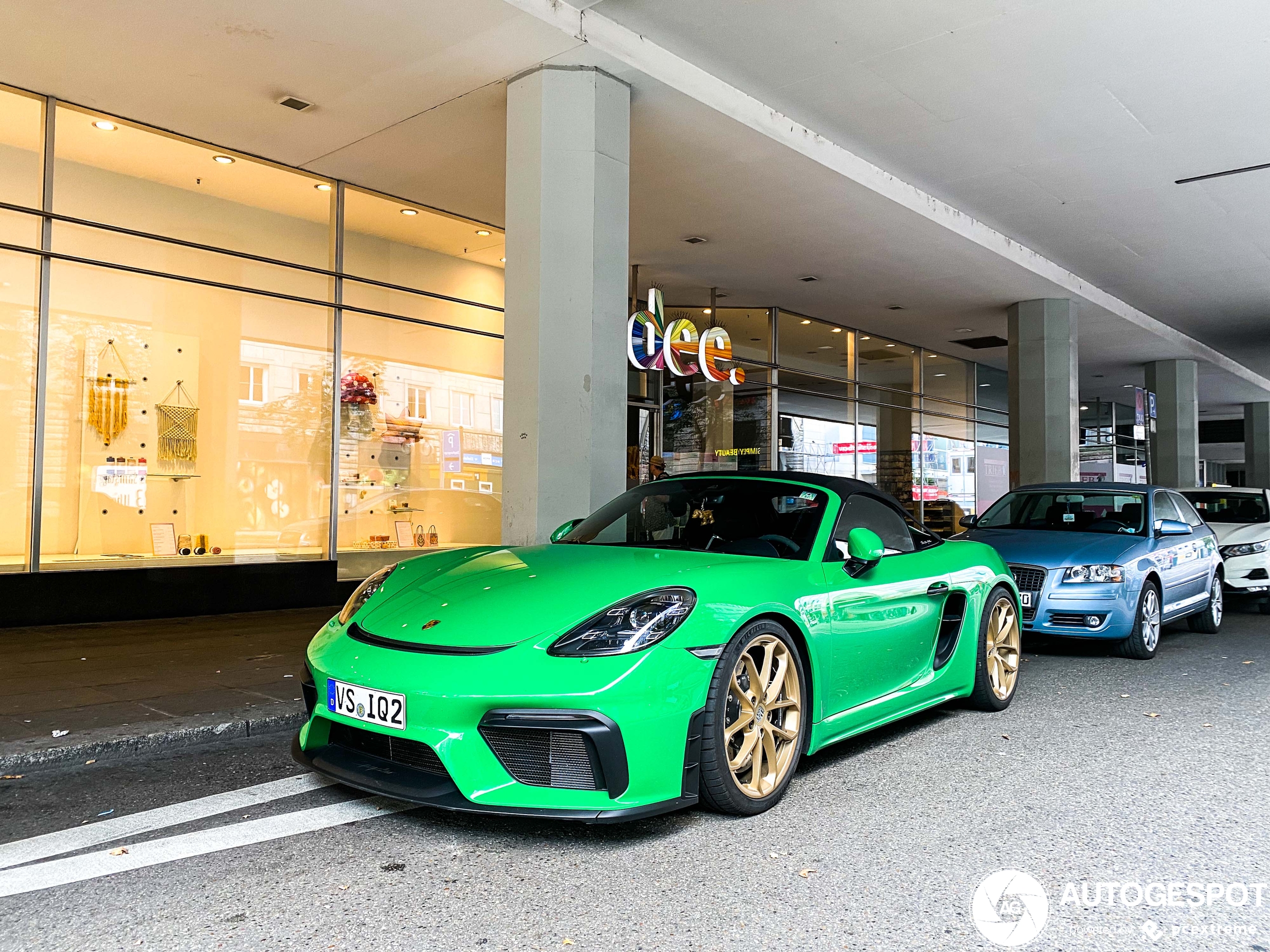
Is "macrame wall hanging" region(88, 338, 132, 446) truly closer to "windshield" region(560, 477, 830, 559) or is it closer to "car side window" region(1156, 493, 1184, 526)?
"windshield" region(560, 477, 830, 559)

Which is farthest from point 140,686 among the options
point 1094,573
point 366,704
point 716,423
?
point 716,423

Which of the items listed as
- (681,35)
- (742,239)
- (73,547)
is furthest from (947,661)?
(742,239)

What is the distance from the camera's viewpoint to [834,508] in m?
4.61

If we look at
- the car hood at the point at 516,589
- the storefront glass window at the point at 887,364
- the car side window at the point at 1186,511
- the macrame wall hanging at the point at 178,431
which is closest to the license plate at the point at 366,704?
the car hood at the point at 516,589

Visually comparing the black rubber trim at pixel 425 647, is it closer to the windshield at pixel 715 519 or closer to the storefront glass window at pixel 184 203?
the windshield at pixel 715 519

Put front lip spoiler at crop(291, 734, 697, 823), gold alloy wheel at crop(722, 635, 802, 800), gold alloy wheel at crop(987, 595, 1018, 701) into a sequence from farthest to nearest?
gold alloy wheel at crop(987, 595, 1018, 701)
gold alloy wheel at crop(722, 635, 802, 800)
front lip spoiler at crop(291, 734, 697, 823)

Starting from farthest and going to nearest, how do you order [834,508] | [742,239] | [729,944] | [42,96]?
[742,239] → [42,96] → [834,508] → [729,944]

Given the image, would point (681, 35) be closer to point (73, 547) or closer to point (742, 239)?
point (742, 239)

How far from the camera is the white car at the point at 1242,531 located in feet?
36.5

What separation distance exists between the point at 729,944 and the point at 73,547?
346 inches

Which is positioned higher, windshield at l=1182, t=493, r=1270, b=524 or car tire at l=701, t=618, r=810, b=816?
windshield at l=1182, t=493, r=1270, b=524

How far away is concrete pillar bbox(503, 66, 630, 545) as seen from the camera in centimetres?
761

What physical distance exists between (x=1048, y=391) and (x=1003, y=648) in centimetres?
1232

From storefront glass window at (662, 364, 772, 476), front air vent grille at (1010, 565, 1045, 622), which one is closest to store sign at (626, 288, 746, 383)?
storefront glass window at (662, 364, 772, 476)
